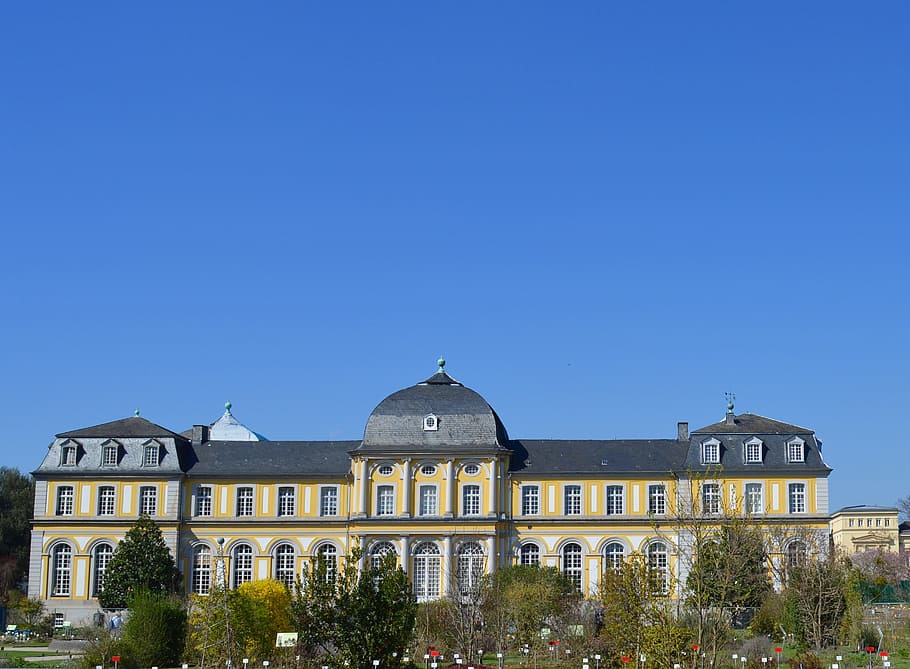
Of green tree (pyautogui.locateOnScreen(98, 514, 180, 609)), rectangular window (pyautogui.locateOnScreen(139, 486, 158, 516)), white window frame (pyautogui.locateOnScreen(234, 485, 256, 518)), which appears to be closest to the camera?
green tree (pyautogui.locateOnScreen(98, 514, 180, 609))

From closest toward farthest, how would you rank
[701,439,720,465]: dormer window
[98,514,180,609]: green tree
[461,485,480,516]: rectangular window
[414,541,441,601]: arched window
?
[98,514,180,609]: green tree, [414,541,441,601]: arched window, [461,485,480,516]: rectangular window, [701,439,720,465]: dormer window

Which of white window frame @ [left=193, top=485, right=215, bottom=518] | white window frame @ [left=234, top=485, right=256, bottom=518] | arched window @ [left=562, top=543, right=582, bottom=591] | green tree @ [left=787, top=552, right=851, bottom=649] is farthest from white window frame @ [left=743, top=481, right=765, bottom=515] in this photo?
white window frame @ [left=193, top=485, right=215, bottom=518]

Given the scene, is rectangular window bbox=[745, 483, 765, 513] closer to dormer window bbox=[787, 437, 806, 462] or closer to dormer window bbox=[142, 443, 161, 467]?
dormer window bbox=[787, 437, 806, 462]

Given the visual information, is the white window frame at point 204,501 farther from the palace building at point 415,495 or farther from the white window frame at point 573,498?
the white window frame at point 573,498

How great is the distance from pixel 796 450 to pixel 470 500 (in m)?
15.1

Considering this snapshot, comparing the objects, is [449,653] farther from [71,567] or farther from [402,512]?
[71,567]

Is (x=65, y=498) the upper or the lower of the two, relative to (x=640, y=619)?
upper

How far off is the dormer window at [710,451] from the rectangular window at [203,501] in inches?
912

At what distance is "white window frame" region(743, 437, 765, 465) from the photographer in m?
59.5

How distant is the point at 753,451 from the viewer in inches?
2347

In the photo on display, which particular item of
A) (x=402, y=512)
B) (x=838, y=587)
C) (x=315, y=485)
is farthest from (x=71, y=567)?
(x=838, y=587)

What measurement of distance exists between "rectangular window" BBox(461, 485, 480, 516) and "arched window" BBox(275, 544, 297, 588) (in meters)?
8.42

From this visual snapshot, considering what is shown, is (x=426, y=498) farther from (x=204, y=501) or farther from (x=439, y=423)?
(x=204, y=501)

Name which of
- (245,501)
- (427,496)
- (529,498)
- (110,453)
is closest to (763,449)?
(529,498)
